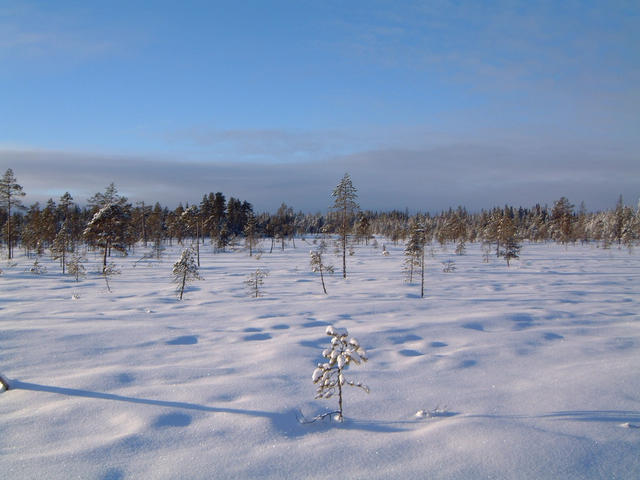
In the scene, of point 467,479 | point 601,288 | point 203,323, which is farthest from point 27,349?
point 601,288

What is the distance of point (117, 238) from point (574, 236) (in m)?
82.4

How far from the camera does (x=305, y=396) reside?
516cm

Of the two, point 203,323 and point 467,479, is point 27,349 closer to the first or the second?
point 203,323

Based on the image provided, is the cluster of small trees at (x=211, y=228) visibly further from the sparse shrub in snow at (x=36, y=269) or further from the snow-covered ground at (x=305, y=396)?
the snow-covered ground at (x=305, y=396)

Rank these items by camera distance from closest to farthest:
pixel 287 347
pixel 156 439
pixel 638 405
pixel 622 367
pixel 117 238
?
pixel 156 439 → pixel 638 405 → pixel 622 367 → pixel 287 347 → pixel 117 238

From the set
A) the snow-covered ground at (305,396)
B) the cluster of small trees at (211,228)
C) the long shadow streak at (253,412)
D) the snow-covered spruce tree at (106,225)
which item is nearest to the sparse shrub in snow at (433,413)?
the snow-covered ground at (305,396)

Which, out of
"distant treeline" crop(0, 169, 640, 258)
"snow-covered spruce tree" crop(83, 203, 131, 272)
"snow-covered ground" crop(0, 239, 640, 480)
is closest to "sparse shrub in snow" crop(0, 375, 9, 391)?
"snow-covered ground" crop(0, 239, 640, 480)

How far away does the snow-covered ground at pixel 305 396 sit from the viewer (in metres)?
3.29

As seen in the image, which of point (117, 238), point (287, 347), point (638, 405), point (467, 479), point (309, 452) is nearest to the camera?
point (467, 479)

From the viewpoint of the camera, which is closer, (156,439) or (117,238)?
(156,439)

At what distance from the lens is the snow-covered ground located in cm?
329

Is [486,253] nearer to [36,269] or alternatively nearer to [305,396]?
[305,396]

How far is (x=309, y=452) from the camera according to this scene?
349 centimetres

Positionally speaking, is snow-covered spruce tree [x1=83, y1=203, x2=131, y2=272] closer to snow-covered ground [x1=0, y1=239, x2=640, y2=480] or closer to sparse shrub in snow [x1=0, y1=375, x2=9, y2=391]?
snow-covered ground [x1=0, y1=239, x2=640, y2=480]
